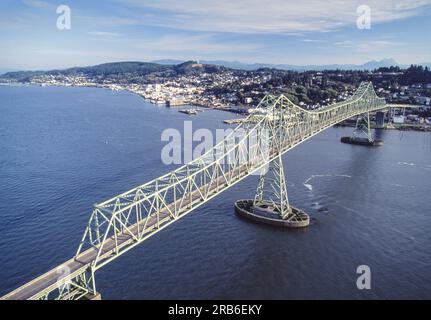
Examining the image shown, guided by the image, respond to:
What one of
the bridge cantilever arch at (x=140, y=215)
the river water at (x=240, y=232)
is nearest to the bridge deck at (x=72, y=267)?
the bridge cantilever arch at (x=140, y=215)

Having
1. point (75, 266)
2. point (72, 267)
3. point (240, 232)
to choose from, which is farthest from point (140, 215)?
point (240, 232)

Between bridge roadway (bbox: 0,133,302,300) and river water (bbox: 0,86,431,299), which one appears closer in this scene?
bridge roadway (bbox: 0,133,302,300)

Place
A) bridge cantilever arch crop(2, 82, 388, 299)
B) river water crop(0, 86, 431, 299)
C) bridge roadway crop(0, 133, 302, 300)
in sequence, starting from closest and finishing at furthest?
bridge roadway crop(0, 133, 302, 300), bridge cantilever arch crop(2, 82, 388, 299), river water crop(0, 86, 431, 299)

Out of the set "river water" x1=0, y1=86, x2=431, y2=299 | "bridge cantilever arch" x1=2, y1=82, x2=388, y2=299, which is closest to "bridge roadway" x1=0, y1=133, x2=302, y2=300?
"bridge cantilever arch" x1=2, y1=82, x2=388, y2=299

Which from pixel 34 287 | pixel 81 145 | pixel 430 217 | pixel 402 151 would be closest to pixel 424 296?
pixel 430 217

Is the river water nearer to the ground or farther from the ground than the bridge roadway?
nearer to the ground

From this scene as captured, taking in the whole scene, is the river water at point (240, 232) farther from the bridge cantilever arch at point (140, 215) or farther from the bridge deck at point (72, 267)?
the bridge deck at point (72, 267)

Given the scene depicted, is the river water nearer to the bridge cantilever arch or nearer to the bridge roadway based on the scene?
the bridge cantilever arch

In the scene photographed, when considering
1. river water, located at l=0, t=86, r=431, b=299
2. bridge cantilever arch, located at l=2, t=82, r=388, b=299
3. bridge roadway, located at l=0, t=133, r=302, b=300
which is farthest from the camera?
river water, located at l=0, t=86, r=431, b=299

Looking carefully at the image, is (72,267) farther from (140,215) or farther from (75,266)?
(140,215)
